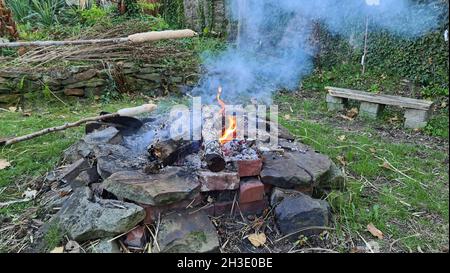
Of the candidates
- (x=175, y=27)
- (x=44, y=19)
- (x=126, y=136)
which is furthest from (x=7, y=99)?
(x=175, y=27)

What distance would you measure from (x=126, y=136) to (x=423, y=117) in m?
3.67

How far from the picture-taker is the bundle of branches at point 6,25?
5.73 meters

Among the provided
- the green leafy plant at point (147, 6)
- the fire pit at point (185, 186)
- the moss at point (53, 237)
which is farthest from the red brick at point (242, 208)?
the green leafy plant at point (147, 6)

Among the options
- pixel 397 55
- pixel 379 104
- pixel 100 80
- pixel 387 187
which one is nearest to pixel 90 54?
pixel 100 80

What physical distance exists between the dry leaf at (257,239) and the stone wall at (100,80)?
3976mm

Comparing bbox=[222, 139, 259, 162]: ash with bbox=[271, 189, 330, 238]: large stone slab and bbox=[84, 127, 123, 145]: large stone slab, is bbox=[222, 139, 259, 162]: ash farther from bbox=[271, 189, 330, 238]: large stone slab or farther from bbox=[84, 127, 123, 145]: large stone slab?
bbox=[84, 127, 123, 145]: large stone slab

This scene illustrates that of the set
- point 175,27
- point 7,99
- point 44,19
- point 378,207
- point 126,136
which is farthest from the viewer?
point 175,27

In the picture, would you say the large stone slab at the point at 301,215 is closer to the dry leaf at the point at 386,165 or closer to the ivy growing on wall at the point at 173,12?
the dry leaf at the point at 386,165

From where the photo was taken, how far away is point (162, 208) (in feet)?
7.69

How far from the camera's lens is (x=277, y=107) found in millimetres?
5348

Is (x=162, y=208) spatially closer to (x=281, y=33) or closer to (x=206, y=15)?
(x=281, y=33)

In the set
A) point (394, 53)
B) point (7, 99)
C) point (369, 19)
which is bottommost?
point (7, 99)

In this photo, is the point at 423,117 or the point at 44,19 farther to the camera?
the point at 44,19
